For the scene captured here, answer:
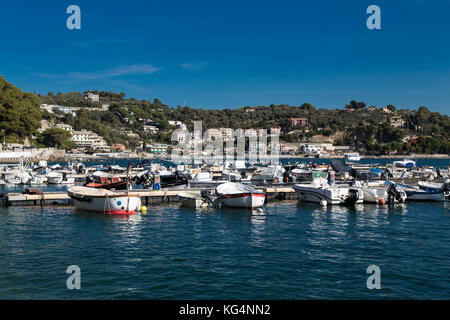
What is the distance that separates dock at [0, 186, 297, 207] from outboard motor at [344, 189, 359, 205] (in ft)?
20.3

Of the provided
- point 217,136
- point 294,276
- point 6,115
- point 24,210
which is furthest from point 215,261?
point 217,136

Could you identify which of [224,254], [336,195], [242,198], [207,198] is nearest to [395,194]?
[336,195]

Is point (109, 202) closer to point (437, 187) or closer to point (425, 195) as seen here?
point (425, 195)

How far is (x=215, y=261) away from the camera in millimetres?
16547

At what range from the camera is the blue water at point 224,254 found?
1326cm

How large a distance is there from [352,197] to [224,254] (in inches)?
701

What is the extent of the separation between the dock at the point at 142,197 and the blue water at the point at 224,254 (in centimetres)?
272

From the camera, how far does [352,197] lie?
105 feet

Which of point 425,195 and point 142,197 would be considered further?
point 425,195

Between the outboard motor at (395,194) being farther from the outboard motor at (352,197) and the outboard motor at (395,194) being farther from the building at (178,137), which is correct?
the building at (178,137)

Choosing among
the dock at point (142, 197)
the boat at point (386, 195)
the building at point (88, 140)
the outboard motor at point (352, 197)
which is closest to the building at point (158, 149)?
the building at point (88, 140)

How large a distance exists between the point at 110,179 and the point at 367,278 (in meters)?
35.0

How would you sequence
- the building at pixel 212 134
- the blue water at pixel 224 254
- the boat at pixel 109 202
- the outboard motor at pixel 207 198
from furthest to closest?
the building at pixel 212 134, the outboard motor at pixel 207 198, the boat at pixel 109 202, the blue water at pixel 224 254

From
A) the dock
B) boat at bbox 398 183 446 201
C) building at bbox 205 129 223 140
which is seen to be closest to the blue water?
the dock
